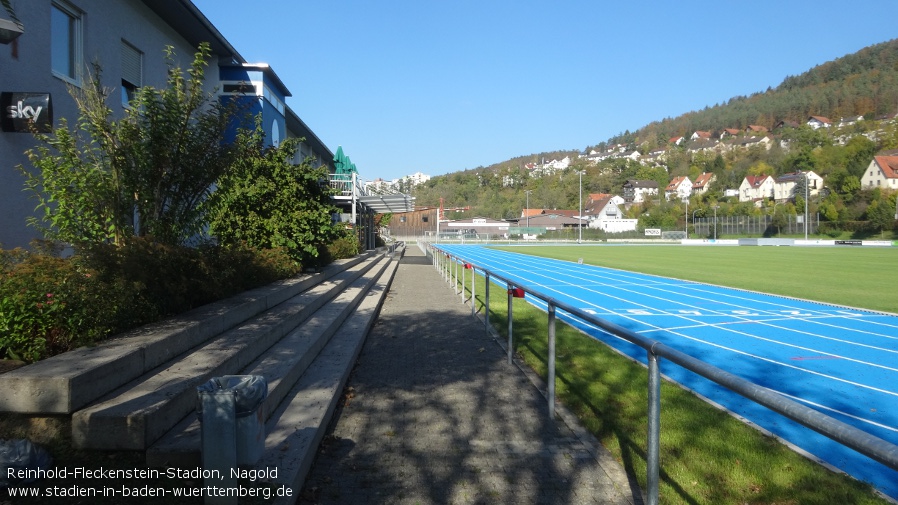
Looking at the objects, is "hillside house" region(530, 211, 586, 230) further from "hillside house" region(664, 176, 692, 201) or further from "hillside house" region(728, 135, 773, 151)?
"hillside house" region(728, 135, 773, 151)

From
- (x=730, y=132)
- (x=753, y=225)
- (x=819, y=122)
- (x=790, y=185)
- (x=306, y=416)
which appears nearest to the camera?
(x=306, y=416)

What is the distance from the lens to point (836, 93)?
15662cm

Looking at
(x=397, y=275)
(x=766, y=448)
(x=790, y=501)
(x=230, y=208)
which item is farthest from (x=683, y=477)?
(x=397, y=275)

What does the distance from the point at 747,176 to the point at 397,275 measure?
121 metres

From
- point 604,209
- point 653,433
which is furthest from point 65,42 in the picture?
point 604,209

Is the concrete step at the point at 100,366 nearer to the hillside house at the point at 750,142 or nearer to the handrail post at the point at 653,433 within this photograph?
the handrail post at the point at 653,433

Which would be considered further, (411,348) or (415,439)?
(411,348)

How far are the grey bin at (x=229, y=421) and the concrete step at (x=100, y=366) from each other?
40.0 inches

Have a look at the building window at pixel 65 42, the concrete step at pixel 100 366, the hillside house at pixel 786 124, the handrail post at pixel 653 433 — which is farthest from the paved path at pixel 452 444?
the hillside house at pixel 786 124

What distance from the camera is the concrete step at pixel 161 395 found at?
3.59 meters

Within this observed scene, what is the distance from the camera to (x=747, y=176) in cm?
12575

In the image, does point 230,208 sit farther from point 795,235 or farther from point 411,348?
point 795,235

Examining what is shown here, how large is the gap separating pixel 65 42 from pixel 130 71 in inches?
89.1

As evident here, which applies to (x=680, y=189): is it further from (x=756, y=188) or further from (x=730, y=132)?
(x=730, y=132)
